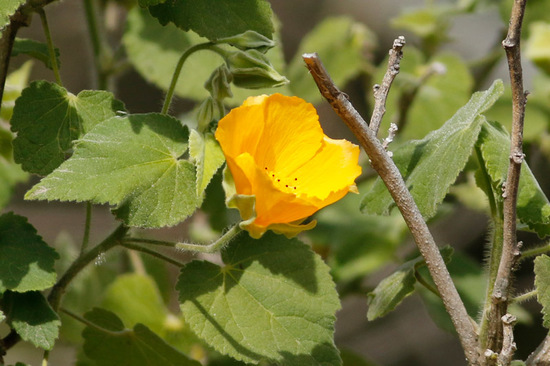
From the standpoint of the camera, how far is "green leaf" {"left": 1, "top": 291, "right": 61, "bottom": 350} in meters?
0.67

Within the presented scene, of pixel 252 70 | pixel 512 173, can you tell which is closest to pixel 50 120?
pixel 252 70

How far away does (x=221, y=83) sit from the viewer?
0.68m

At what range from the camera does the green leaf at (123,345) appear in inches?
31.0

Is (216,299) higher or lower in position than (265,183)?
lower

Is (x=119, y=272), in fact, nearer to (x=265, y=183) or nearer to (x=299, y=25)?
(x=265, y=183)

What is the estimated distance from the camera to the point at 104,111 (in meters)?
0.73

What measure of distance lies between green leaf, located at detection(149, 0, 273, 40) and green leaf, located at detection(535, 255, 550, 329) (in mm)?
309

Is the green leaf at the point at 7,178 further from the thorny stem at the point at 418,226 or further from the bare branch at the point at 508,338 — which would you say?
the bare branch at the point at 508,338

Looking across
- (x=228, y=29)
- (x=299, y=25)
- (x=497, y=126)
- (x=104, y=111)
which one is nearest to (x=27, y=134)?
(x=104, y=111)

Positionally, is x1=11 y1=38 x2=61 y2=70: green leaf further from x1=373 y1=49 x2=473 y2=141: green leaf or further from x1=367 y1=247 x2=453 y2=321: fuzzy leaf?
x1=373 y1=49 x2=473 y2=141: green leaf

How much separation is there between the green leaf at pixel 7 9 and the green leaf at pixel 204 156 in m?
0.17

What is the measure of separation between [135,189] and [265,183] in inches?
4.7

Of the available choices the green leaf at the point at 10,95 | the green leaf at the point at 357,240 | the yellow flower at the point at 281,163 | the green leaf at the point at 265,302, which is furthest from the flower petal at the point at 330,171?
the green leaf at the point at 357,240

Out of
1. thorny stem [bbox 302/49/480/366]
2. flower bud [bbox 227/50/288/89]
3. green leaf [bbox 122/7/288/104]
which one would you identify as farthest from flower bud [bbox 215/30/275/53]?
green leaf [bbox 122/7/288/104]
